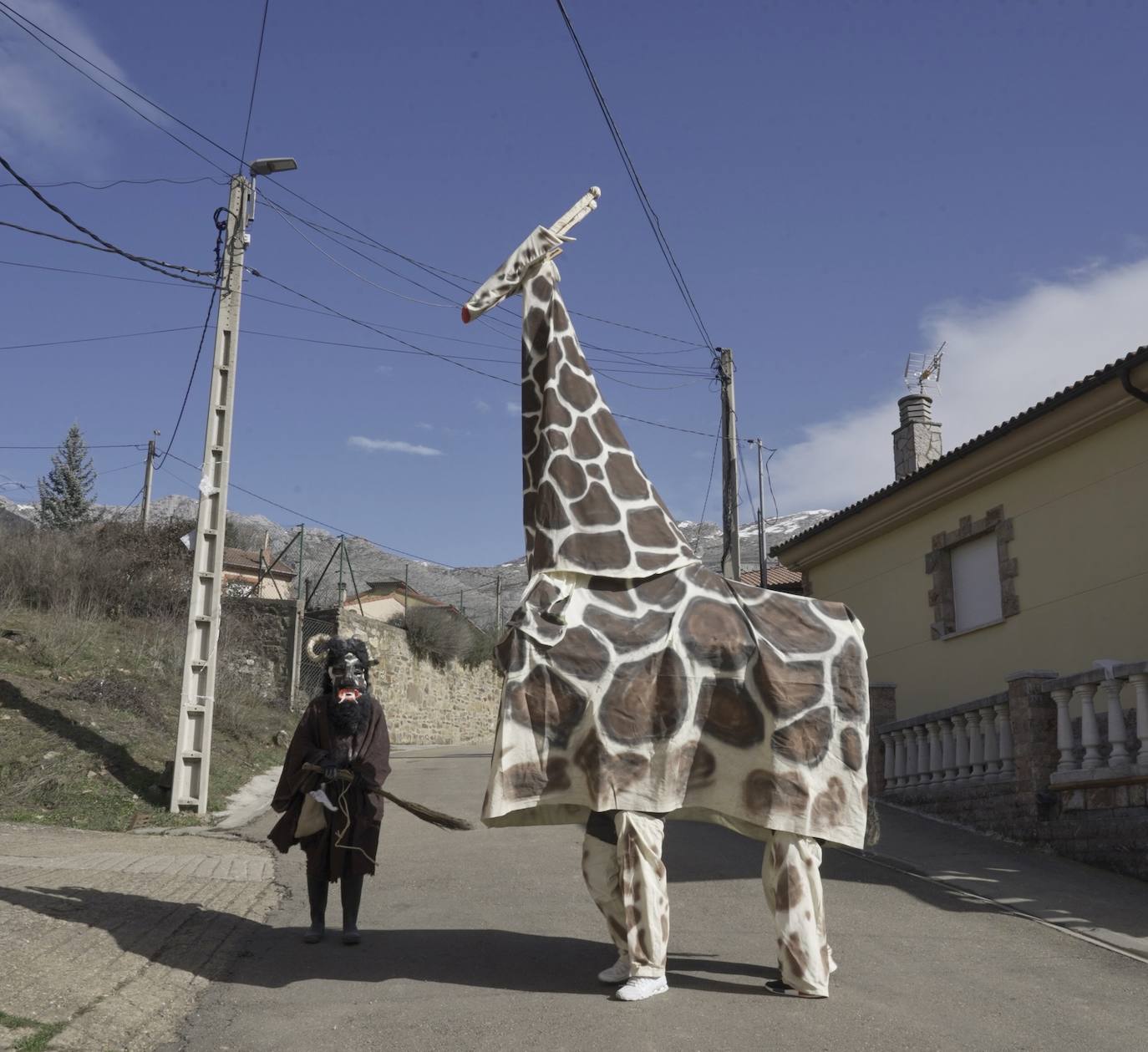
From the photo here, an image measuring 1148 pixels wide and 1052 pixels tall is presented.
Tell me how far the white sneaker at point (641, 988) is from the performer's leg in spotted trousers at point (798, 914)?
2.02ft

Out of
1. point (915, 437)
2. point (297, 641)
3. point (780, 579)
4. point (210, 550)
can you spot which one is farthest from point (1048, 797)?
point (297, 641)

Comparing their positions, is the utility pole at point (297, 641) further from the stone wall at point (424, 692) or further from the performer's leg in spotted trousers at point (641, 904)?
the performer's leg in spotted trousers at point (641, 904)

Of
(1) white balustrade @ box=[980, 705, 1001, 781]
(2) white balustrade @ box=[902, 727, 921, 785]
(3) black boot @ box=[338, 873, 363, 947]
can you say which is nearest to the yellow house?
(2) white balustrade @ box=[902, 727, 921, 785]

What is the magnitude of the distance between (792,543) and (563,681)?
51.5ft

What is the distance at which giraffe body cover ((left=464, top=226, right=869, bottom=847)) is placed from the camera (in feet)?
18.5

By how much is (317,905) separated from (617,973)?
86.8 inches

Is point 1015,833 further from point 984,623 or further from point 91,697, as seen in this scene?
point 91,697

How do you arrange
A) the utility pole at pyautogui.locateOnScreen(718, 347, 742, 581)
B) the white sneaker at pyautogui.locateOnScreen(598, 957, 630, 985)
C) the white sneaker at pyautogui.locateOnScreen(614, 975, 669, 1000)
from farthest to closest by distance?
the utility pole at pyautogui.locateOnScreen(718, 347, 742, 581), the white sneaker at pyautogui.locateOnScreen(598, 957, 630, 985), the white sneaker at pyautogui.locateOnScreen(614, 975, 669, 1000)

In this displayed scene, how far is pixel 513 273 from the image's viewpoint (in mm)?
6672

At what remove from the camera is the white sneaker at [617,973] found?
577 centimetres

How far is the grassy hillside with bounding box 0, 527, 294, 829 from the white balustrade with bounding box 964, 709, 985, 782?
8.84 meters

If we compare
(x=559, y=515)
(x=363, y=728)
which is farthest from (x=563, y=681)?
(x=363, y=728)

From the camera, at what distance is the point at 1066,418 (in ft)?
45.5

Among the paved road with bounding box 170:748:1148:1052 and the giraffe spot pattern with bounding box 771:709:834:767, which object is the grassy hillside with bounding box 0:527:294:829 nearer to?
the paved road with bounding box 170:748:1148:1052
